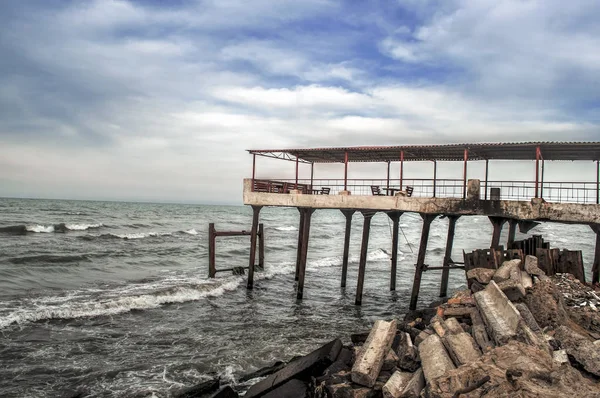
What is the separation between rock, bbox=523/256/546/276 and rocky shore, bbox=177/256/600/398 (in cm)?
3

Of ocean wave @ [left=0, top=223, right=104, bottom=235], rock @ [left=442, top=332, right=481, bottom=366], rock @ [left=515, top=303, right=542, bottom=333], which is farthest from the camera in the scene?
ocean wave @ [left=0, top=223, right=104, bottom=235]

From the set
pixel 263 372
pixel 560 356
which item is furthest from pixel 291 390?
pixel 560 356

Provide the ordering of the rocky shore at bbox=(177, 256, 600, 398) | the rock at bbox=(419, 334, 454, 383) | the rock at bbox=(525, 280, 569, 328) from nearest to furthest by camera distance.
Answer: the rocky shore at bbox=(177, 256, 600, 398)
the rock at bbox=(419, 334, 454, 383)
the rock at bbox=(525, 280, 569, 328)

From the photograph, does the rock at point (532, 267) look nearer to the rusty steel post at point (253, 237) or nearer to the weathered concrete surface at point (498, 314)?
the weathered concrete surface at point (498, 314)

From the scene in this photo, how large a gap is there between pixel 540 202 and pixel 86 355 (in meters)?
15.1

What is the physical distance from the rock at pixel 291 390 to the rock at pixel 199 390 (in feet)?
6.32

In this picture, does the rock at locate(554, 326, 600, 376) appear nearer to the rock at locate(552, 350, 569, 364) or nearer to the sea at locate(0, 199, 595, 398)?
the rock at locate(552, 350, 569, 364)

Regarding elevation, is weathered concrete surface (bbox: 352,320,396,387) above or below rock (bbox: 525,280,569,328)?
below

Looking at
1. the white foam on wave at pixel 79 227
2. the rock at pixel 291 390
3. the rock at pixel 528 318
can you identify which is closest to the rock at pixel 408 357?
the rock at pixel 291 390

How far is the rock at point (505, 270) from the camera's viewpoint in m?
9.99

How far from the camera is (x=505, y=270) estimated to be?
34.1 feet

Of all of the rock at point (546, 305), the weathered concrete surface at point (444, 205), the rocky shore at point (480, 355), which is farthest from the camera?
the weathered concrete surface at point (444, 205)

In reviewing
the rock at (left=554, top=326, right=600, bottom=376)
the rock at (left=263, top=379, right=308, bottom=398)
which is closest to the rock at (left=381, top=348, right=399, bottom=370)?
the rock at (left=263, top=379, right=308, bottom=398)

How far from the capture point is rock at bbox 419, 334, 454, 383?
647 centimetres
